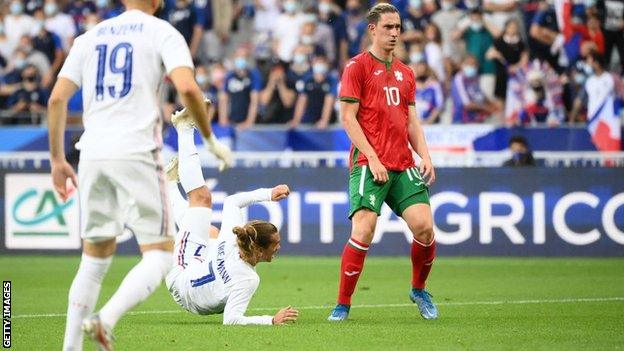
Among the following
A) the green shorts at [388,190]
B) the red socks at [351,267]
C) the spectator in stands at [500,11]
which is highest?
the green shorts at [388,190]

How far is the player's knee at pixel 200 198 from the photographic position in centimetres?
1120

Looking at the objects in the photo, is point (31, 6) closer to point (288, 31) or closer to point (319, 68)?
point (288, 31)

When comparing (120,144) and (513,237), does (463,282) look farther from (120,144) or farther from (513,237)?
(120,144)

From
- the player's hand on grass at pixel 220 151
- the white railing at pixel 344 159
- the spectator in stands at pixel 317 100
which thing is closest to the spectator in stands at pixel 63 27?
the white railing at pixel 344 159

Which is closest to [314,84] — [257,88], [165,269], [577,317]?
[257,88]

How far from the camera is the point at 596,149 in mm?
19734

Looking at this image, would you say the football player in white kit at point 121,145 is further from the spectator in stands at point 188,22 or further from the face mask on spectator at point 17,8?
the face mask on spectator at point 17,8

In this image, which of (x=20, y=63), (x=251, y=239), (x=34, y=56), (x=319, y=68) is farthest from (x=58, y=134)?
(x=34, y=56)

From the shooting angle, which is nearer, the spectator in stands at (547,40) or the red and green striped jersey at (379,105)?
the red and green striped jersey at (379,105)

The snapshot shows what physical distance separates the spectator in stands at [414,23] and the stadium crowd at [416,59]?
22 mm

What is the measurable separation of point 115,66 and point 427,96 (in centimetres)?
1346

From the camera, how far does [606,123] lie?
19922 mm

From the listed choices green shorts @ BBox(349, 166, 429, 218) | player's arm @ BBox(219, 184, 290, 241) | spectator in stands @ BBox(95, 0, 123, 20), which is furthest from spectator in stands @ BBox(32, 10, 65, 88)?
green shorts @ BBox(349, 166, 429, 218)

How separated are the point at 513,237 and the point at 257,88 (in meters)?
5.57
